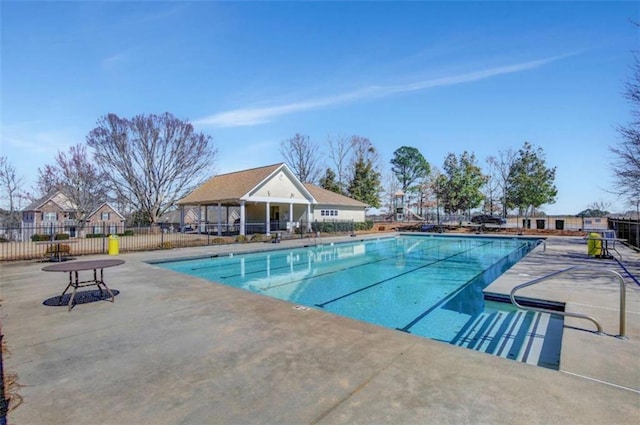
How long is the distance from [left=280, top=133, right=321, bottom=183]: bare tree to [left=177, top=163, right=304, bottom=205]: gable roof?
15.0 metres

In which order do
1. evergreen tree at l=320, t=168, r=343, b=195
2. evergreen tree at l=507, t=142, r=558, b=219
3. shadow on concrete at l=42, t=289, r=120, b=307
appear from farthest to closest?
evergreen tree at l=320, t=168, r=343, b=195
evergreen tree at l=507, t=142, r=558, b=219
shadow on concrete at l=42, t=289, r=120, b=307

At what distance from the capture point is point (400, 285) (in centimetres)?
957

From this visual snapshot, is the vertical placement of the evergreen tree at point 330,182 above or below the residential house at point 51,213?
above

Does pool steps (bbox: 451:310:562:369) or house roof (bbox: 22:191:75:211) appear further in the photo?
house roof (bbox: 22:191:75:211)

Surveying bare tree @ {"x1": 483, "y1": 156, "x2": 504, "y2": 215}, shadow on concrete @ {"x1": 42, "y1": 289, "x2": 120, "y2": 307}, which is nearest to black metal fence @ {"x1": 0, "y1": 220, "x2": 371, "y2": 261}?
shadow on concrete @ {"x1": 42, "y1": 289, "x2": 120, "y2": 307}

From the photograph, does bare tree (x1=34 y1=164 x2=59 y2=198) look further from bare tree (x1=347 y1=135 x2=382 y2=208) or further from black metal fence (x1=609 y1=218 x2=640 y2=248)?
black metal fence (x1=609 y1=218 x2=640 y2=248)

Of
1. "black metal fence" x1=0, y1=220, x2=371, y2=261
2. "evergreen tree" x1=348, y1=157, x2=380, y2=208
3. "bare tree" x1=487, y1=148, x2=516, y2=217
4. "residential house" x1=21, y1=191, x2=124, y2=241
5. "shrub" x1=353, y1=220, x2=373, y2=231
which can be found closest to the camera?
"black metal fence" x1=0, y1=220, x2=371, y2=261

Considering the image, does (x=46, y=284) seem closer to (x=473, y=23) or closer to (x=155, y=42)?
(x=155, y=42)

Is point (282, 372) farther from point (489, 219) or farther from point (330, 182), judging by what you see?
point (330, 182)

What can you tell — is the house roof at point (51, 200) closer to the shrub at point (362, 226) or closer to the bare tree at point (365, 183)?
the shrub at point (362, 226)

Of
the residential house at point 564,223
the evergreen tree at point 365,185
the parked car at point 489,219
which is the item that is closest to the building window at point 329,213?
the evergreen tree at point 365,185

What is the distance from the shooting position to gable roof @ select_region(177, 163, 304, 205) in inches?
861

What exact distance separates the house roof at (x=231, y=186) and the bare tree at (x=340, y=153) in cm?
1812

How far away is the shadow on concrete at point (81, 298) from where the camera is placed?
18.6 feet
